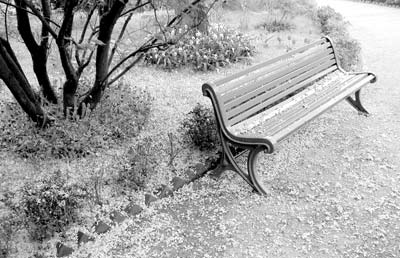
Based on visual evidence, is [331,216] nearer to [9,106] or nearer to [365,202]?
[365,202]

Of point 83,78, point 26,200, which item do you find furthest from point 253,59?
point 26,200

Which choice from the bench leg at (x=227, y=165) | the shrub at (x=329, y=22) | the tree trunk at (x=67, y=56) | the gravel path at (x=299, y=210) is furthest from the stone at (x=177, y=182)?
the shrub at (x=329, y=22)

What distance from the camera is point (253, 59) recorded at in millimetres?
7383

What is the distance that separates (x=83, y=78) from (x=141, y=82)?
0.93 m

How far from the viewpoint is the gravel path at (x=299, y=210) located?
3092 mm

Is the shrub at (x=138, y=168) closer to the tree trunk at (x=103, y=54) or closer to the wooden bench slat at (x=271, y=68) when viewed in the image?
the tree trunk at (x=103, y=54)

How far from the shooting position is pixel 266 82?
415cm

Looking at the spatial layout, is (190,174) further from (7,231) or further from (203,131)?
(7,231)

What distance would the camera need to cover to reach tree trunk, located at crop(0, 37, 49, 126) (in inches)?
147

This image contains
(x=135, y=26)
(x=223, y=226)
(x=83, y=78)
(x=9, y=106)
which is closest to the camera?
(x=223, y=226)

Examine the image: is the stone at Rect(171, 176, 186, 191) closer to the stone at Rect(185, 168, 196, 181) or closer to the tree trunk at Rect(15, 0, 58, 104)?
the stone at Rect(185, 168, 196, 181)

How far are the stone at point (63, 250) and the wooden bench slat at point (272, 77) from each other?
179cm

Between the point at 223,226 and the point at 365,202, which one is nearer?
the point at 223,226

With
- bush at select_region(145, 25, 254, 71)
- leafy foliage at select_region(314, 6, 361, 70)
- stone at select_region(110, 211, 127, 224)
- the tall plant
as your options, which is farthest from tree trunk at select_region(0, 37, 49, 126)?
leafy foliage at select_region(314, 6, 361, 70)
